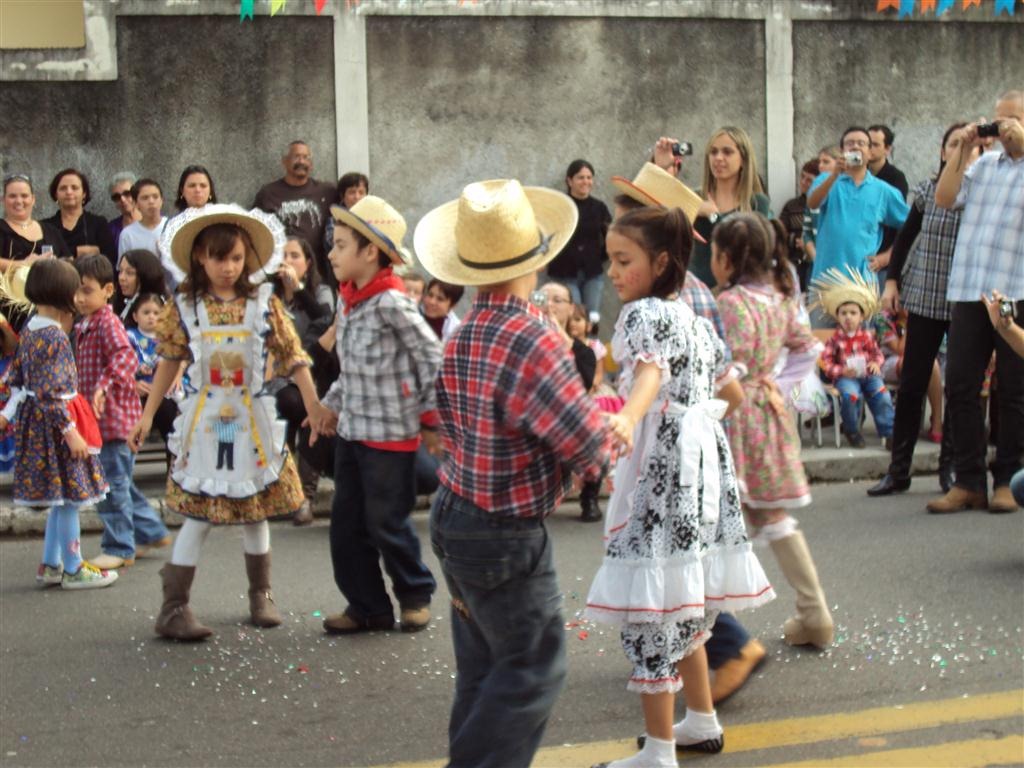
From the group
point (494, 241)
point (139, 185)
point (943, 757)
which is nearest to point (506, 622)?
point (494, 241)

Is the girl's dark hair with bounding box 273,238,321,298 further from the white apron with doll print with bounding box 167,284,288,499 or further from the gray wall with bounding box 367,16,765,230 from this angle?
the white apron with doll print with bounding box 167,284,288,499

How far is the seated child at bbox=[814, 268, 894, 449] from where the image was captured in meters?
10.6

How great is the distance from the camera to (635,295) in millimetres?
4699

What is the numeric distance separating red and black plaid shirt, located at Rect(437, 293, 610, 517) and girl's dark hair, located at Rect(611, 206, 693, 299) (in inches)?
23.2

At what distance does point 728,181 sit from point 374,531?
2287 mm

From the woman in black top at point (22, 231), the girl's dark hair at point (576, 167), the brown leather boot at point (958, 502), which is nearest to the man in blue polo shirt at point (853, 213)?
the girl's dark hair at point (576, 167)

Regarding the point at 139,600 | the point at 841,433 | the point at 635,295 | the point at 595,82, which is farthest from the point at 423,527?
the point at 595,82

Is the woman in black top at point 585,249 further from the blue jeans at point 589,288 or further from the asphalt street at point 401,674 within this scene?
the asphalt street at point 401,674

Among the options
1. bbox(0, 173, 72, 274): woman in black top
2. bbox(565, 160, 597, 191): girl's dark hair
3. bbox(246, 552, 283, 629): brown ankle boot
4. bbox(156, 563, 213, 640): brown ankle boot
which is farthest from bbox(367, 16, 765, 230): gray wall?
bbox(156, 563, 213, 640): brown ankle boot

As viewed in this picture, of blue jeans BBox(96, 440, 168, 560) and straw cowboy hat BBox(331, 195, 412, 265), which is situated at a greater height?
straw cowboy hat BBox(331, 195, 412, 265)

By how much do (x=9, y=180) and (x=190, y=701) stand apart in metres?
6.13

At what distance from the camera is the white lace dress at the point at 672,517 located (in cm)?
461

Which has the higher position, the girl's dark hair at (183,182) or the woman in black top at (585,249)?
the girl's dark hair at (183,182)

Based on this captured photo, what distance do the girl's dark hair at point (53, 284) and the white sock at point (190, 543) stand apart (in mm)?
1424
